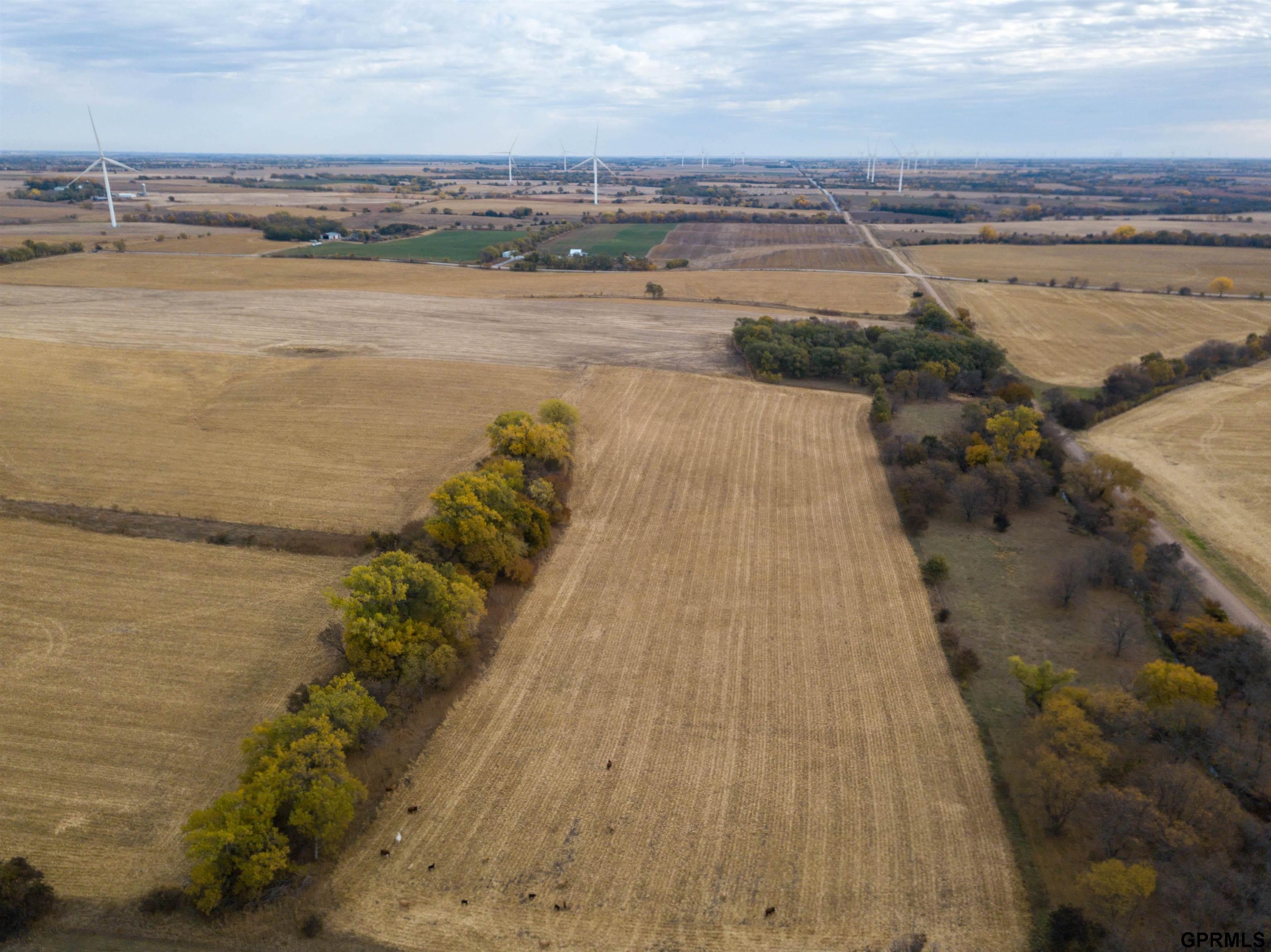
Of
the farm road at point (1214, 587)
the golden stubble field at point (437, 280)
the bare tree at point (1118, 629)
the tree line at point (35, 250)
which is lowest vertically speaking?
the bare tree at point (1118, 629)

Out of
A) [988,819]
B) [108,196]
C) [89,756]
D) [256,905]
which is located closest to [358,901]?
[256,905]

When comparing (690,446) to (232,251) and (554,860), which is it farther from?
(232,251)

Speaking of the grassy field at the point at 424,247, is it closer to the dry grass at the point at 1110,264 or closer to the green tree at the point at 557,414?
the dry grass at the point at 1110,264

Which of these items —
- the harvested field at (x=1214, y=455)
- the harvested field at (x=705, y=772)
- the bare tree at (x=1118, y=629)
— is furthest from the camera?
the harvested field at (x=1214, y=455)

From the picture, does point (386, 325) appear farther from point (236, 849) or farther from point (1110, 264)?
point (1110, 264)

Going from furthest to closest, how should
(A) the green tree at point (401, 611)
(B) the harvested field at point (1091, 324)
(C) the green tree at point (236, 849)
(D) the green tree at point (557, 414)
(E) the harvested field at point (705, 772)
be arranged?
(B) the harvested field at point (1091, 324)
(D) the green tree at point (557, 414)
(A) the green tree at point (401, 611)
(E) the harvested field at point (705, 772)
(C) the green tree at point (236, 849)

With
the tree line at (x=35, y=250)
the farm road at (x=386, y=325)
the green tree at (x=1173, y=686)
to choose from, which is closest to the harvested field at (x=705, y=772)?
the green tree at (x=1173, y=686)

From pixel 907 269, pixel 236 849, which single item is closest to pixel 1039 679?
pixel 236 849
